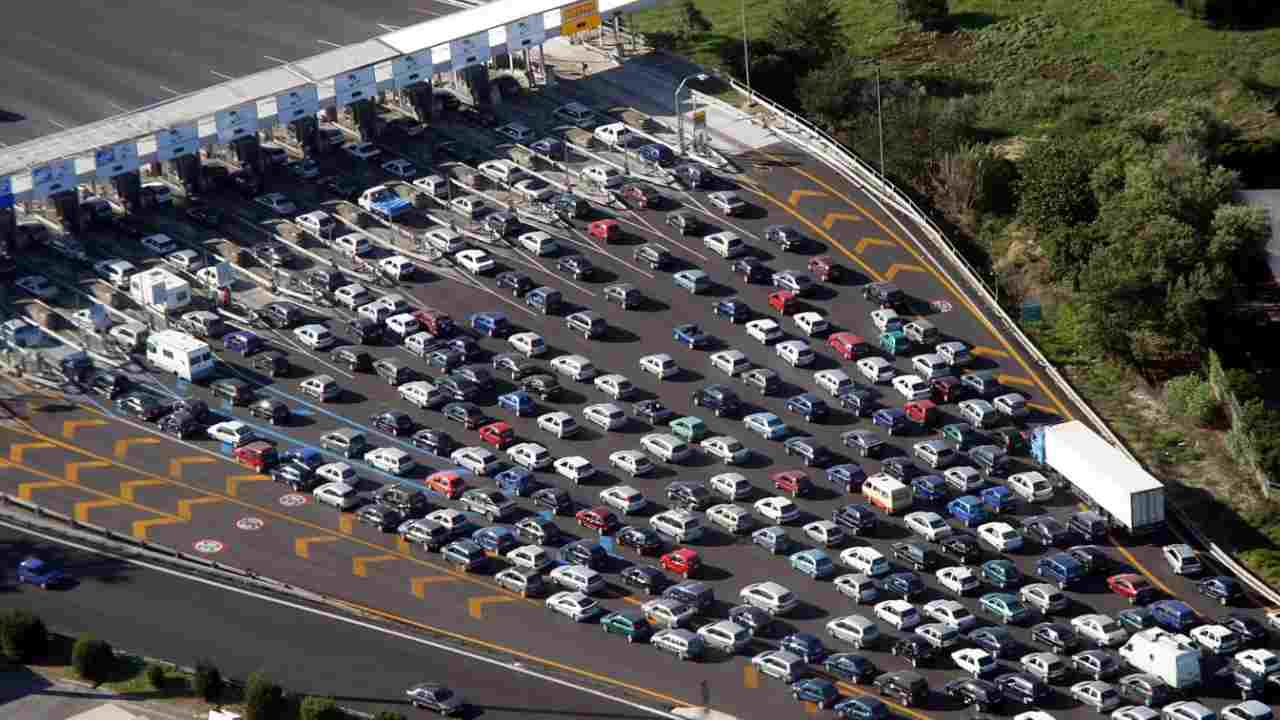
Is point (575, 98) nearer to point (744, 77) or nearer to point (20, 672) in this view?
point (744, 77)

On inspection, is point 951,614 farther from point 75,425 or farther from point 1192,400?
point 75,425

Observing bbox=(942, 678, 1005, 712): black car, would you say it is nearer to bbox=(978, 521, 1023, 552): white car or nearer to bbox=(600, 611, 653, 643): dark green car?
bbox=(978, 521, 1023, 552): white car

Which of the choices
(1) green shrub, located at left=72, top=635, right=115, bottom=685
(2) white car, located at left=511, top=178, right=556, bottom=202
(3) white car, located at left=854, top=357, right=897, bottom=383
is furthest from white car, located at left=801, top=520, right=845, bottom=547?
(2) white car, located at left=511, top=178, right=556, bottom=202

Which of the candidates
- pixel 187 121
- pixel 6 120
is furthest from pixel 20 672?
pixel 6 120

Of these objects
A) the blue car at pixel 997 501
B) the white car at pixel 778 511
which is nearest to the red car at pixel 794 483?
the white car at pixel 778 511

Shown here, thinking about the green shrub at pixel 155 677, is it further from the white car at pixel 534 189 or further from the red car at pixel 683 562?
the white car at pixel 534 189

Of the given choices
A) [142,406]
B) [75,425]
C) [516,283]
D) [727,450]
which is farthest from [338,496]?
[516,283]
